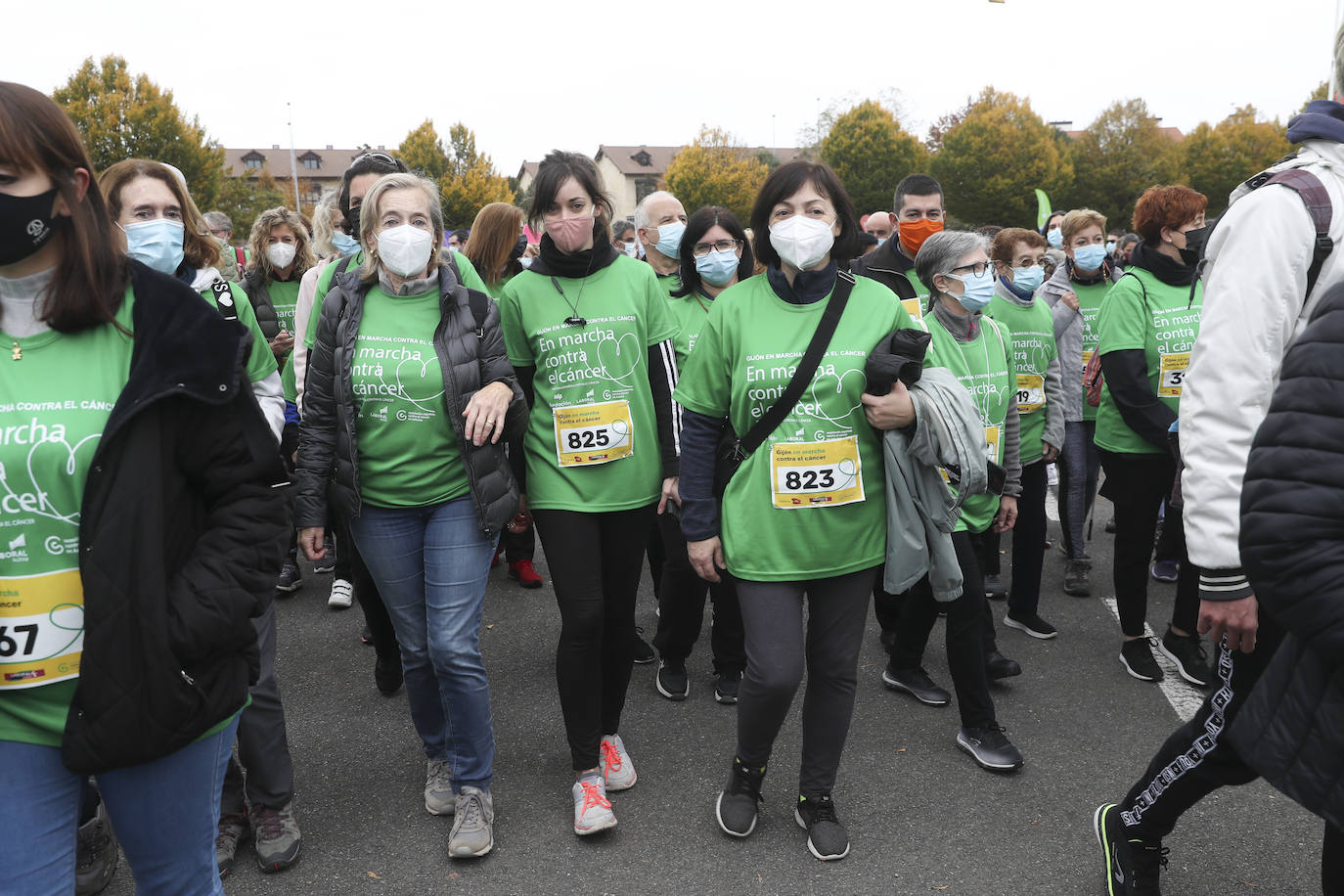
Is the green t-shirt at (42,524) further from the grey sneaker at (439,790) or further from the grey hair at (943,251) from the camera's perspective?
the grey hair at (943,251)

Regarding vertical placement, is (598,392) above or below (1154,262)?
below

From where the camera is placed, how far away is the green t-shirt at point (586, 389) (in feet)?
11.0

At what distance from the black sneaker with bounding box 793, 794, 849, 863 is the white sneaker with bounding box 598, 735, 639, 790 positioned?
67 centimetres

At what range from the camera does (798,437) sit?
9.70 ft

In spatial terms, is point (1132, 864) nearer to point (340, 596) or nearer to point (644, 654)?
point (644, 654)

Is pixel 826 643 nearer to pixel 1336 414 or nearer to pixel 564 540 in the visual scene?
pixel 564 540

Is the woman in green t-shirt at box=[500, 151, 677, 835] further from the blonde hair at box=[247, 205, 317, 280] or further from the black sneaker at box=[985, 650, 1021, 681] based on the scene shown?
the blonde hair at box=[247, 205, 317, 280]

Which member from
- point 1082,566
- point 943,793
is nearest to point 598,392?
point 943,793

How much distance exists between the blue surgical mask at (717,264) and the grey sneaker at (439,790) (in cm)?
260

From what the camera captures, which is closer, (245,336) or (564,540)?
(245,336)

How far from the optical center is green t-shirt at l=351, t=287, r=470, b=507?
121 inches

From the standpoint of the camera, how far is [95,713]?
1682 millimetres

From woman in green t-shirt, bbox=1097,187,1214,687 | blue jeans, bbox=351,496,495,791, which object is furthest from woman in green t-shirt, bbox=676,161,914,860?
woman in green t-shirt, bbox=1097,187,1214,687

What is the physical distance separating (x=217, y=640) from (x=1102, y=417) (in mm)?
4114
